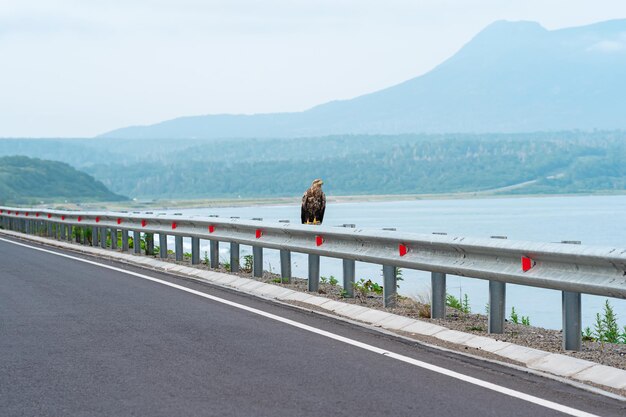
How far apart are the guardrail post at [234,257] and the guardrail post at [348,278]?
3344 mm

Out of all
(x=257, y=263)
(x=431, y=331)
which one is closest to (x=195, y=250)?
(x=257, y=263)

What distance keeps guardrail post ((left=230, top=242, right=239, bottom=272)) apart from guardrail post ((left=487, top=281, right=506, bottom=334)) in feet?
21.0

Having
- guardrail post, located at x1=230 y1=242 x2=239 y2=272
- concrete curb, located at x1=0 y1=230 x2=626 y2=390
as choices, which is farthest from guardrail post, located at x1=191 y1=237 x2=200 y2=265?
guardrail post, located at x1=230 y1=242 x2=239 y2=272

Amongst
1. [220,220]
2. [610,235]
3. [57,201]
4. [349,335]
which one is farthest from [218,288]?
[57,201]

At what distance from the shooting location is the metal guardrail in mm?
9344

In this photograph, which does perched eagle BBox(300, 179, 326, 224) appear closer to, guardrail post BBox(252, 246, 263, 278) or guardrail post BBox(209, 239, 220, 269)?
guardrail post BBox(209, 239, 220, 269)

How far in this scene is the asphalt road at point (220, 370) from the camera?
7.32 metres

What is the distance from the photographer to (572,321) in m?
9.52

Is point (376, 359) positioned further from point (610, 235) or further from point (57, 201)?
point (57, 201)

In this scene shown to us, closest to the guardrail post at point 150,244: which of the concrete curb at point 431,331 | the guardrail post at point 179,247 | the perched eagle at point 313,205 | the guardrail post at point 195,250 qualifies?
the guardrail post at point 179,247

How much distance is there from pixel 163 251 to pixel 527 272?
10389 mm

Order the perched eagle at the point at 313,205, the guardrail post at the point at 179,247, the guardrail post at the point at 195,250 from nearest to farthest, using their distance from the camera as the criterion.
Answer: the perched eagle at the point at 313,205 < the guardrail post at the point at 195,250 < the guardrail post at the point at 179,247

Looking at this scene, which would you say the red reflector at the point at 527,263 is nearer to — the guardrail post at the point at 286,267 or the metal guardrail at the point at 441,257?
the metal guardrail at the point at 441,257

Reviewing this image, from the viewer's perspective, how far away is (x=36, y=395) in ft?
25.0
